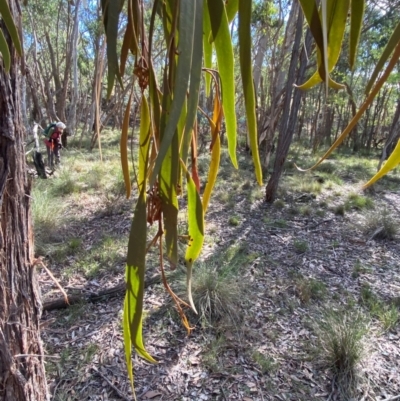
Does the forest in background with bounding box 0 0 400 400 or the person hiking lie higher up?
the person hiking

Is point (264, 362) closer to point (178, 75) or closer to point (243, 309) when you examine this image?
point (243, 309)

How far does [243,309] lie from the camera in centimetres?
241

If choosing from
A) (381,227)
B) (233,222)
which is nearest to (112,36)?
(233,222)

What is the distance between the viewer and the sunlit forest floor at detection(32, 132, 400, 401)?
1826mm

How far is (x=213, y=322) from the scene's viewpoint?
7.39ft

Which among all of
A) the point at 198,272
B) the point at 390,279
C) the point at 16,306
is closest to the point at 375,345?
the point at 390,279

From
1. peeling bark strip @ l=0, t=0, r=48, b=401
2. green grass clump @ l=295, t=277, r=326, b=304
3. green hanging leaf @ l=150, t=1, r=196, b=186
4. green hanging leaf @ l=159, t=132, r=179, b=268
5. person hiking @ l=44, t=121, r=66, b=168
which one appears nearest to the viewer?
green hanging leaf @ l=150, t=1, r=196, b=186

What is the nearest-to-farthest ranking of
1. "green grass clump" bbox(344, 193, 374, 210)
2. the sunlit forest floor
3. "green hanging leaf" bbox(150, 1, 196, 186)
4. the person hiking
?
"green hanging leaf" bbox(150, 1, 196, 186) → the sunlit forest floor → "green grass clump" bbox(344, 193, 374, 210) → the person hiking

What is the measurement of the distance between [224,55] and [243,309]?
2.22 m

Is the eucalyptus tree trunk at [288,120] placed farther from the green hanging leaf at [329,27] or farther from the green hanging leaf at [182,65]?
the green hanging leaf at [182,65]

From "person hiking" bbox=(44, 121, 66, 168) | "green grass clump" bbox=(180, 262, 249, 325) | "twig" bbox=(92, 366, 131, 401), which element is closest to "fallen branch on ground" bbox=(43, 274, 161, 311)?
"green grass clump" bbox=(180, 262, 249, 325)

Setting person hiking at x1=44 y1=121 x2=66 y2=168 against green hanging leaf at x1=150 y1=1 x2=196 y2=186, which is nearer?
green hanging leaf at x1=150 y1=1 x2=196 y2=186

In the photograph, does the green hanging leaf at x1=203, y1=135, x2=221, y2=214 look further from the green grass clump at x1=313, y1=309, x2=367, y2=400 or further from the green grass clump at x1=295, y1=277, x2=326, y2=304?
the green grass clump at x1=295, y1=277, x2=326, y2=304

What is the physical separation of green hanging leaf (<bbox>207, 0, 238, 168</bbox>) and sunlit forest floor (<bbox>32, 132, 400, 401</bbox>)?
0.97 m
